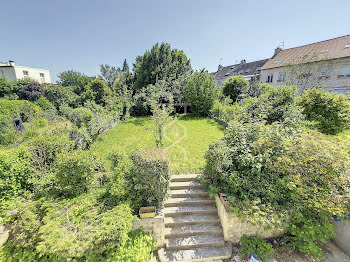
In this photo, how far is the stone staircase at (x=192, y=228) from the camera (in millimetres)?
4137

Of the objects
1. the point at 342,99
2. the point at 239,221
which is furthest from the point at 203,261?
the point at 342,99

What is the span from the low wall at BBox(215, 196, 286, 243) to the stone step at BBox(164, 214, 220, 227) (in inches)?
18.3

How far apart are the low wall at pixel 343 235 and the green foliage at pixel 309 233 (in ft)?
1.02

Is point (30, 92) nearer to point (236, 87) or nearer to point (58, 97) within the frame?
point (58, 97)

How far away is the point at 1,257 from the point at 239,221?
658 centimetres

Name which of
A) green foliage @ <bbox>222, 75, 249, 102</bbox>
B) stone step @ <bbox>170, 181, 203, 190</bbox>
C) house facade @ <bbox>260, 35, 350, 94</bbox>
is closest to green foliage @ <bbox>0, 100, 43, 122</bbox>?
stone step @ <bbox>170, 181, 203, 190</bbox>

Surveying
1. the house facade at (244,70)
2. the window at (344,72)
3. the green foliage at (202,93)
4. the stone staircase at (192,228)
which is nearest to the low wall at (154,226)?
the stone staircase at (192,228)

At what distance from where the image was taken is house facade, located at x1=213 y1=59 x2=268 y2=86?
30206mm

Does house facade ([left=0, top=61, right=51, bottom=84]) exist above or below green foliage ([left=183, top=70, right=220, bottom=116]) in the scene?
above

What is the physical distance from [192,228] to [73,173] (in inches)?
171

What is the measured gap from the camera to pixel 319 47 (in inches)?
844

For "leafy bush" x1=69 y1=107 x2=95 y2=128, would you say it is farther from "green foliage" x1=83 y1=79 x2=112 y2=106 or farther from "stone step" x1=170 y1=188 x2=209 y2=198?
"stone step" x1=170 y1=188 x2=209 y2=198

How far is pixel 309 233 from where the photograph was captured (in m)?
3.99

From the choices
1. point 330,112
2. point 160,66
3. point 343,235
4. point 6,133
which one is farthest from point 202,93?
point 6,133
